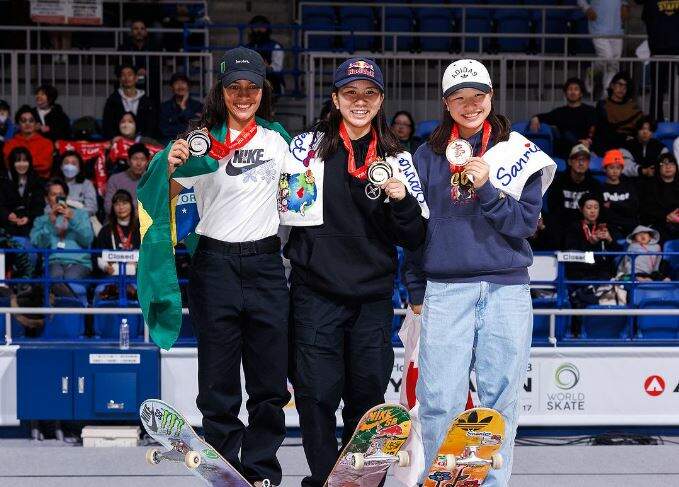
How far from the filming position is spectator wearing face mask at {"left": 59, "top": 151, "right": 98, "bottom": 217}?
9.42m

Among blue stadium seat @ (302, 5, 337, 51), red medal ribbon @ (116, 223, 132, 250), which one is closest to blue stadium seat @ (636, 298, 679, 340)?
red medal ribbon @ (116, 223, 132, 250)

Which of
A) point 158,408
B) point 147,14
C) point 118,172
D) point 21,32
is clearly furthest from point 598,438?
point 21,32

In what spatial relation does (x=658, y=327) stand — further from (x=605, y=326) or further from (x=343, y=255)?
(x=343, y=255)

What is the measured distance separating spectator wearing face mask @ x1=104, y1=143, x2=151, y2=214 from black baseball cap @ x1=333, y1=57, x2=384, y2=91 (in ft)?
15.7

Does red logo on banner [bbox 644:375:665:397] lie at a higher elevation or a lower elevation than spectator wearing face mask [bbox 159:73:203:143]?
lower

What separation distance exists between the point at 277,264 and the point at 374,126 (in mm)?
674

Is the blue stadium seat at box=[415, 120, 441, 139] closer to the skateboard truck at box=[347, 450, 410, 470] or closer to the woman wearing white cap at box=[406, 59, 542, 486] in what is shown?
the woman wearing white cap at box=[406, 59, 542, 486]

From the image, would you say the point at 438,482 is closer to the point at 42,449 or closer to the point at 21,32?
the point at 42,449

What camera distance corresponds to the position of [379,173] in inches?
173

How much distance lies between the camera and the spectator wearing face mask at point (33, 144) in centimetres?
1000

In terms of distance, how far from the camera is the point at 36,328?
7922mm

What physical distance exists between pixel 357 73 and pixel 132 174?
4952mm

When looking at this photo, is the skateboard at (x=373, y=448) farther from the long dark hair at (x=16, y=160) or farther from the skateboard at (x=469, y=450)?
the long dark hair at (x=16, y=160)

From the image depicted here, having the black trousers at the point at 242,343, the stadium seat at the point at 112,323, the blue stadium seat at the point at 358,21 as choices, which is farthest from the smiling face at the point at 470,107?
the blue stadium seat at the point at 358,21
